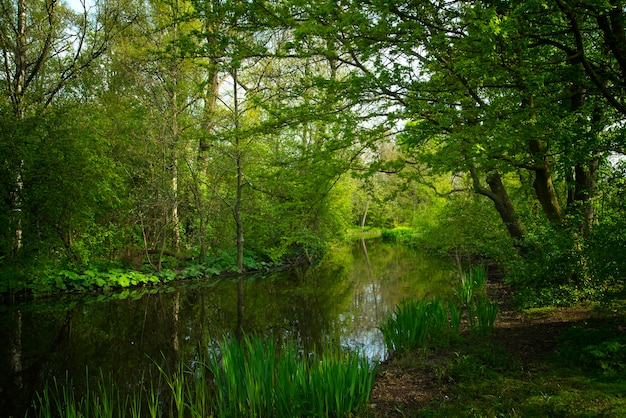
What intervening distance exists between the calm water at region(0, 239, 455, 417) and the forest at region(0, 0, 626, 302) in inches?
64.1

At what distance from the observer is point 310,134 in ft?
38.5

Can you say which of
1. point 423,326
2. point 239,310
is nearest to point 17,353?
point 239,310

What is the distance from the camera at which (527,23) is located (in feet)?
13.2

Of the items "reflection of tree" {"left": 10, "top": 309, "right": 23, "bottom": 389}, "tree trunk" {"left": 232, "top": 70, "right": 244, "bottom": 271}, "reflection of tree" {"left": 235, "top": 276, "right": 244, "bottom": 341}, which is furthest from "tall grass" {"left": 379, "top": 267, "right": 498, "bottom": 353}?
"tree trunk" {"left": 232, "top": 70, "right": 244, "bottom": 271}

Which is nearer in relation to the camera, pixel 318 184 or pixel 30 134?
pixel 318 184

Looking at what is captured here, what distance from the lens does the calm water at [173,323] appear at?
576cm

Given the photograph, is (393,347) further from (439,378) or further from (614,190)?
(614,190)

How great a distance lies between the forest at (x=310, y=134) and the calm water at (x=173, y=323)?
163 centimetres

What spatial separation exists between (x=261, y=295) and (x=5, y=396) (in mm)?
6948

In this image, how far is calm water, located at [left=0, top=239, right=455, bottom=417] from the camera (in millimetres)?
5762

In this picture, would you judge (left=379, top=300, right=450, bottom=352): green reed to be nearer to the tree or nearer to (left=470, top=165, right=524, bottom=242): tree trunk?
(left=470, top=165, right=524, bottom=242): tree trunk

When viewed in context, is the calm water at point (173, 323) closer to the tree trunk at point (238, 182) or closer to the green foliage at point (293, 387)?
the green foliage at point (293, 387)

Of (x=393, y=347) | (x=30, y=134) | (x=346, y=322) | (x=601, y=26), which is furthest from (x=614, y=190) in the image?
(x=30, y=134)

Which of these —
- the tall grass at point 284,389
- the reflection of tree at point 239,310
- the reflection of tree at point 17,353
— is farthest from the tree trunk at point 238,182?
the tall grass at point 284,389
